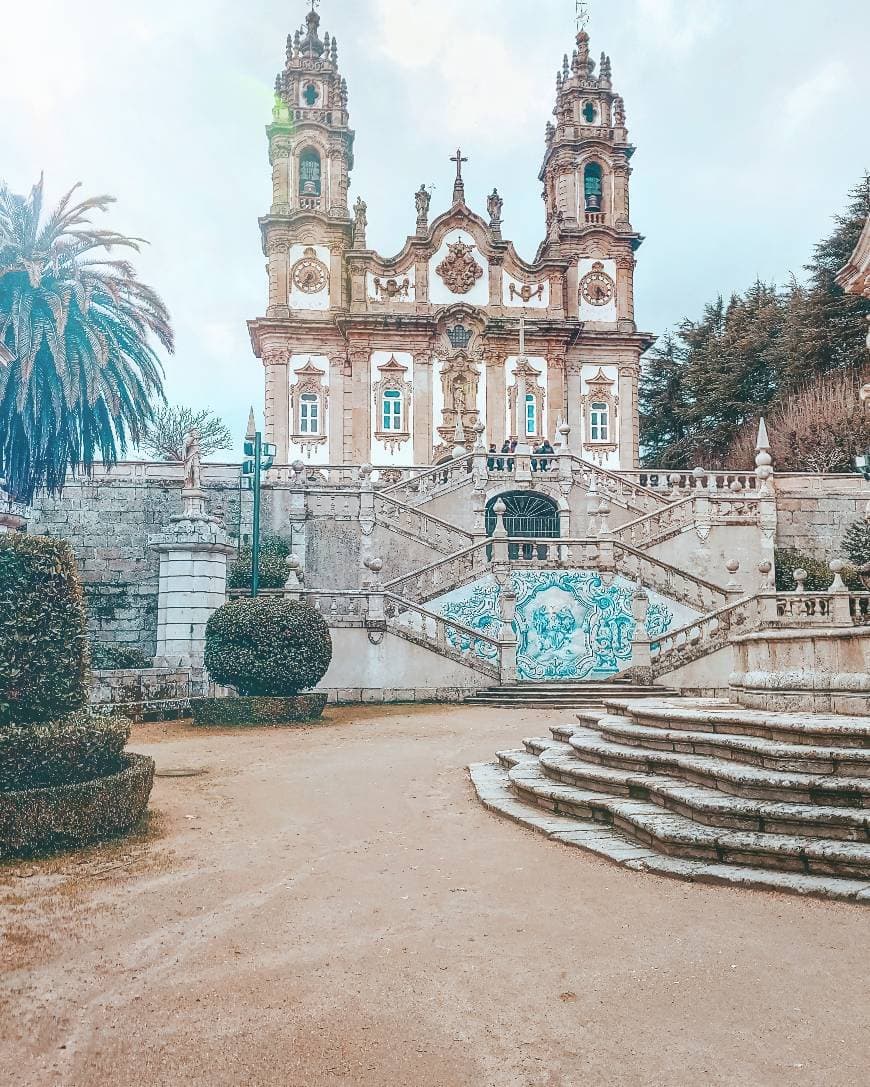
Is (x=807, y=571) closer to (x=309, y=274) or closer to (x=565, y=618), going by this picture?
(x=565, y=618)

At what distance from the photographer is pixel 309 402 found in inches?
1409

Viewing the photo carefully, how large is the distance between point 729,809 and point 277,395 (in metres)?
31.8

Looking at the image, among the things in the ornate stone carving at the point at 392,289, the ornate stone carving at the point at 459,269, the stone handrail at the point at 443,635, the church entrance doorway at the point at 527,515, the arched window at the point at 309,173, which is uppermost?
the arched window at the point at 309,173

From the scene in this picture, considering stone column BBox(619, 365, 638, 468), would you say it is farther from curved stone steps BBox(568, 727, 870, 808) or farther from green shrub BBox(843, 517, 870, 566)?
curved stone steps BBox(568, 727, 870, 808)

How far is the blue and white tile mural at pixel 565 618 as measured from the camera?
18.3 meters

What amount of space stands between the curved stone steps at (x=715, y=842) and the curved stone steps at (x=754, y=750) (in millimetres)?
604

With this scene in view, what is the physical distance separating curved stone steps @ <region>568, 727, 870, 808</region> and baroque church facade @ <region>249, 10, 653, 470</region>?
27528 mm

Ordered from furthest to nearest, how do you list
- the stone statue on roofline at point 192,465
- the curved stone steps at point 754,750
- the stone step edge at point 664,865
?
the stone statue on roofline at point 192,465
the curved stone steps at point 754,750
the stone step edge at point 664,865

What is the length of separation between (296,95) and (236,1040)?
4049 centimetres

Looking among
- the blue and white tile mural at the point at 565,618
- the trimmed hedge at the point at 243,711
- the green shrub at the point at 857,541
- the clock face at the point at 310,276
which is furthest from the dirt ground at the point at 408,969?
the clock face at the point at 310,276

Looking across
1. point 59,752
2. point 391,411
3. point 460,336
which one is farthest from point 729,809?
point 460,336

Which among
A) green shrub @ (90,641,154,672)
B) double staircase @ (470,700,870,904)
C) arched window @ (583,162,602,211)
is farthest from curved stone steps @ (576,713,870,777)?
arched window @ (583,162,602,211)

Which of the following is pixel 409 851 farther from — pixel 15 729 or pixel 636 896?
pixel 15 729

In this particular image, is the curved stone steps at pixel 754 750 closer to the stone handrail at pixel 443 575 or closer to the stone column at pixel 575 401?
the stone handrail at pixel 443 575
